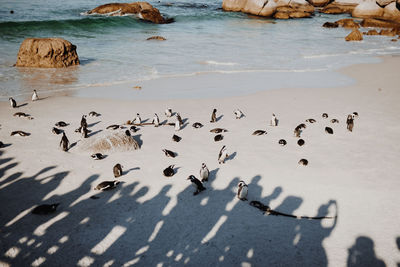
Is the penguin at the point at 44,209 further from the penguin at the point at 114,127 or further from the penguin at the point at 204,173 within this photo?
the penguin at the point at 114,127

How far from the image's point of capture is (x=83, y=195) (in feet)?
21.5

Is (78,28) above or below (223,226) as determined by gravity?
above

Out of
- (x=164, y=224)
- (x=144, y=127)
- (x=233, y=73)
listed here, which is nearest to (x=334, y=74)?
(x=233, y=73)

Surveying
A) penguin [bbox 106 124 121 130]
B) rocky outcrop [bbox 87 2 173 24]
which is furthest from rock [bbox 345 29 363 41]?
penguin [bbox 106 124 121 130]

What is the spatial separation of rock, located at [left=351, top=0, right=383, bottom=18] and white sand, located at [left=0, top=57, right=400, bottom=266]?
46.8 metres

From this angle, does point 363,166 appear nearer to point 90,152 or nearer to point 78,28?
point 90,152

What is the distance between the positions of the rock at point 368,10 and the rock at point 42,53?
50.2 m

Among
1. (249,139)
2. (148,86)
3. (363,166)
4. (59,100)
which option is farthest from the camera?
(148,86)

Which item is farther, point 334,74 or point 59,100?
point 334,74

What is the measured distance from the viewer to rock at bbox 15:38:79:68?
57.5 ft

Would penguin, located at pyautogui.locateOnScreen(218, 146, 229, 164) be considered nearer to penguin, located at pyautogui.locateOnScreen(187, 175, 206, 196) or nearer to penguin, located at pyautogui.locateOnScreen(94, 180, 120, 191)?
penguin, located at pyautogui.locateOnScreen(187, 175, 206, 196)

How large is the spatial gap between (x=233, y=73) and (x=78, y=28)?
23.4 meters

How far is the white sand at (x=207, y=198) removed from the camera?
5137 mm

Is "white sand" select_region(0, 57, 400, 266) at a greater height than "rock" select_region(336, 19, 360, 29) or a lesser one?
lesser
